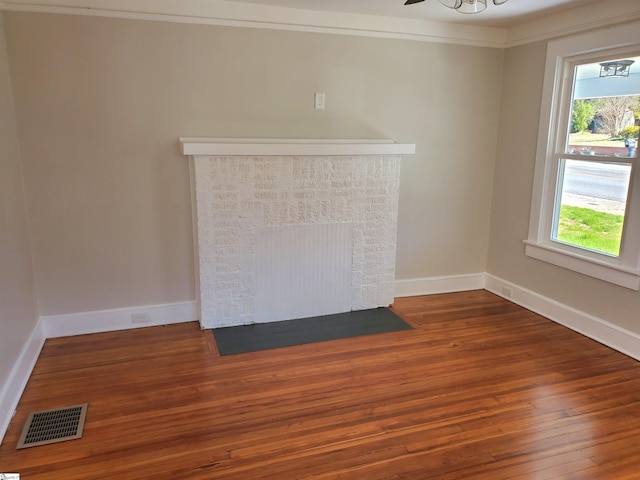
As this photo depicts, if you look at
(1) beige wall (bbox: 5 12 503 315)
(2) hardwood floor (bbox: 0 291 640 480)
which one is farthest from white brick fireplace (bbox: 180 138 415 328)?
(2) hardwood floor (bbox: 0 291 640 480)

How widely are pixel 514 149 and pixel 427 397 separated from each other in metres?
2.42

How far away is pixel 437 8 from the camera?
3322 mm

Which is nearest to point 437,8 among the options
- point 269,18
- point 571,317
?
point 269,18

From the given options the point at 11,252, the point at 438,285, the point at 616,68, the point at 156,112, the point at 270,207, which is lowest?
the point at 438,285

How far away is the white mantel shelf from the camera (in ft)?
10.4

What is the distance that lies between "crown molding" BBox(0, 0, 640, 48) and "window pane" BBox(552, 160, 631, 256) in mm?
970

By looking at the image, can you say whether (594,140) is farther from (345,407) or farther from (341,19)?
(345,407)

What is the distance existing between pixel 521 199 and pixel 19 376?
380cm

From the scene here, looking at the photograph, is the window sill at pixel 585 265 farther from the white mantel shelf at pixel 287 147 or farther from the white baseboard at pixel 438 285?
the white mantel shelf at pixel 287 147

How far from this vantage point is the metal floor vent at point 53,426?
2.18 metres

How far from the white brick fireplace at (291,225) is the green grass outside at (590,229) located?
1.30 meters

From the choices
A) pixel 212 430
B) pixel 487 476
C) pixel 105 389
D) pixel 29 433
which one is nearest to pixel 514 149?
pixel 487 476

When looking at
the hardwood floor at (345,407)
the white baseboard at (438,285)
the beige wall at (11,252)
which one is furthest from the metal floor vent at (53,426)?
the white baseboard at (438,285)

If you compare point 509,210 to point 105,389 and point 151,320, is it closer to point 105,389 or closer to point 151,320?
point 151,320
